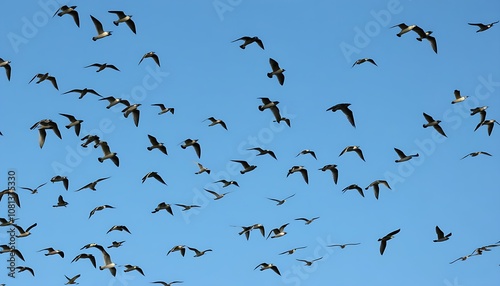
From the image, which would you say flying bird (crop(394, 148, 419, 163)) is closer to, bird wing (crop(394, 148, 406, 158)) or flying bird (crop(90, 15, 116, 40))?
bird wing (crop(394, 148, 406, 158))

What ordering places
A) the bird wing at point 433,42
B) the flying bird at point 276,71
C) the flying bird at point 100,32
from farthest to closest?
the bird wing at point 433,42 → the flying bird at point 100,32 → the flying bird at point 276,71

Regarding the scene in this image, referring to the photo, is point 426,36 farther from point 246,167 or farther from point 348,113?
point 246,167

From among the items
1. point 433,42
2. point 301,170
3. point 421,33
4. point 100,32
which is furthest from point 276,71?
point 100,32

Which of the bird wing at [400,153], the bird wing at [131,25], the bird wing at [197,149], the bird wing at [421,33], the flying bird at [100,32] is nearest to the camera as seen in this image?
the flying bird at [100,32]

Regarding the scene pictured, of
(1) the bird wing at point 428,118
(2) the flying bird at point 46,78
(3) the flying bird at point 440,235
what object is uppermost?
(2) the flying bird at point 46,78

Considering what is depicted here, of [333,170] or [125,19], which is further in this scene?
[333,170]

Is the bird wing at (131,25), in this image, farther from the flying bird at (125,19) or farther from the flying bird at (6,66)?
the flying bird at (6,66)

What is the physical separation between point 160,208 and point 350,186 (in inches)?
498

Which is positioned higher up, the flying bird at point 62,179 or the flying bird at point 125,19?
the flying bird at point 125,19

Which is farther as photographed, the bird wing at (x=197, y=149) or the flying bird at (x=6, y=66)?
the bird wing at (x=197, y=149)

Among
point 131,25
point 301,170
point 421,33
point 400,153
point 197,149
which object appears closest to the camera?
point 131,25

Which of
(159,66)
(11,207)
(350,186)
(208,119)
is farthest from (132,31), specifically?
(11,207)

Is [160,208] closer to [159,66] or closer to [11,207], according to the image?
[159,66]

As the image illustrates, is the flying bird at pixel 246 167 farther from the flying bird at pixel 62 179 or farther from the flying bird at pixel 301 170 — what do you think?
the flying bird at pixel 62 179
